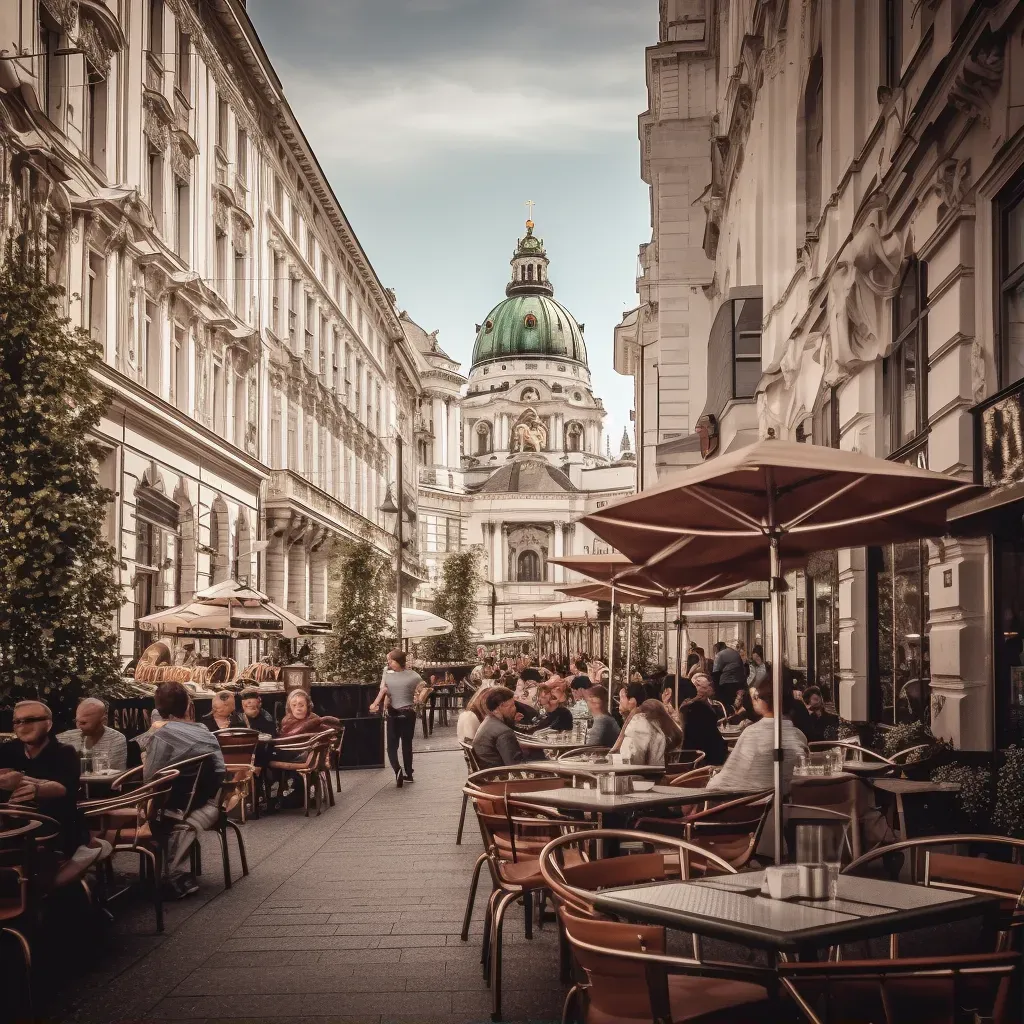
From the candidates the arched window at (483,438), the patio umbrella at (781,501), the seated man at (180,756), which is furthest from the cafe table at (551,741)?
the arched window at (483,438)

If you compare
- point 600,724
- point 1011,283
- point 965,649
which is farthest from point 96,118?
point 965,649

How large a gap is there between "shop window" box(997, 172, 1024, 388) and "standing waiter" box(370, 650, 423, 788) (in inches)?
361

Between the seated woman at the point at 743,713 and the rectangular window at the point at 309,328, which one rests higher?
the rectangular window at the point at 309,328

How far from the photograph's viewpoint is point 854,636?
15.7 meters

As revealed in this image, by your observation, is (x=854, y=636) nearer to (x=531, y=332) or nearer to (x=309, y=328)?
(x=309, y=328)

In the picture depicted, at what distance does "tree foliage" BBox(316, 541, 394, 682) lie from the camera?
22516 millimetres

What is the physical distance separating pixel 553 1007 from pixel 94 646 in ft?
26.9

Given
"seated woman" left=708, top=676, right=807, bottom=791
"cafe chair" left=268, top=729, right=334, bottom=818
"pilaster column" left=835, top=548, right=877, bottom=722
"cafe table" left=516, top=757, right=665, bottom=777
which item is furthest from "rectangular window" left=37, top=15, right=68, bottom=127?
"seated woman" left=708, top=676, right=807, bottom=791

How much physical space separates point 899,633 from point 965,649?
→ 117 inches

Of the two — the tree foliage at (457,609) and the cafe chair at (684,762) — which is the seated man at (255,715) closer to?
the cafe chair at (684,762)

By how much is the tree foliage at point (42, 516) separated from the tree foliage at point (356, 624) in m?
8.96

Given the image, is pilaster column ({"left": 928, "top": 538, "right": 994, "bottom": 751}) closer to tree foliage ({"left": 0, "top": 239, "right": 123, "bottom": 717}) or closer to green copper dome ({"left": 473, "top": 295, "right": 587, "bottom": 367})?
tree foliage ({"left": 0, "top": 239, "right": 123, "bottom": 717})

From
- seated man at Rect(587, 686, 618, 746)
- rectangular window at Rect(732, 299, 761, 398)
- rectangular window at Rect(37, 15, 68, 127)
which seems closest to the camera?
seated man at Rect(587, 686, 618, 746)

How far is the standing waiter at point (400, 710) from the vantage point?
17.6 metres
